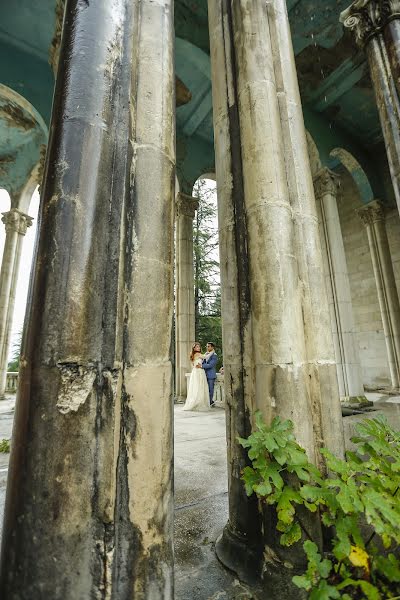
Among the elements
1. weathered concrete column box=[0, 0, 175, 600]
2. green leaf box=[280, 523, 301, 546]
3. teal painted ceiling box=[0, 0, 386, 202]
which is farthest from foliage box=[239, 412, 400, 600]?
teal painted ceiling box=[0, 0, 386, 202]

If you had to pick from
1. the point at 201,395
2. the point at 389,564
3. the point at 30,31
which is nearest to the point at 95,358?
the point at 389,564

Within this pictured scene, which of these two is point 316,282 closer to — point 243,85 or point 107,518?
point 243,85

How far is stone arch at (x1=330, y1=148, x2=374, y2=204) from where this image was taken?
9.02m

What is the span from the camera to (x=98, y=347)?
0.94 meters

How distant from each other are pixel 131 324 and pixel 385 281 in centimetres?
971

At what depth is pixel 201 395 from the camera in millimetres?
6961

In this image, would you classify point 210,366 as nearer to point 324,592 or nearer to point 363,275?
point 324,592

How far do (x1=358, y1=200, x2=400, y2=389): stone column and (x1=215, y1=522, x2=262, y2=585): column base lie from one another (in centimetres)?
854

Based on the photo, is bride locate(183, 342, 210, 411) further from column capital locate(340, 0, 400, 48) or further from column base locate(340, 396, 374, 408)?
column capital locate(340, 0, 400, 48)

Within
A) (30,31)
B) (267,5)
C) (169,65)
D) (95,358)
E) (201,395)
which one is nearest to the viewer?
(95,358)

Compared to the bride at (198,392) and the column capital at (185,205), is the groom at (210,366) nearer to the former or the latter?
the bride at (198,392)

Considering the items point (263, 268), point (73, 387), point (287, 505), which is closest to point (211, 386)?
point (263, 268)

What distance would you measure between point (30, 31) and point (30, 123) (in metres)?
A: 1.88

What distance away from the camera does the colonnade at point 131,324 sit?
2.68ft
